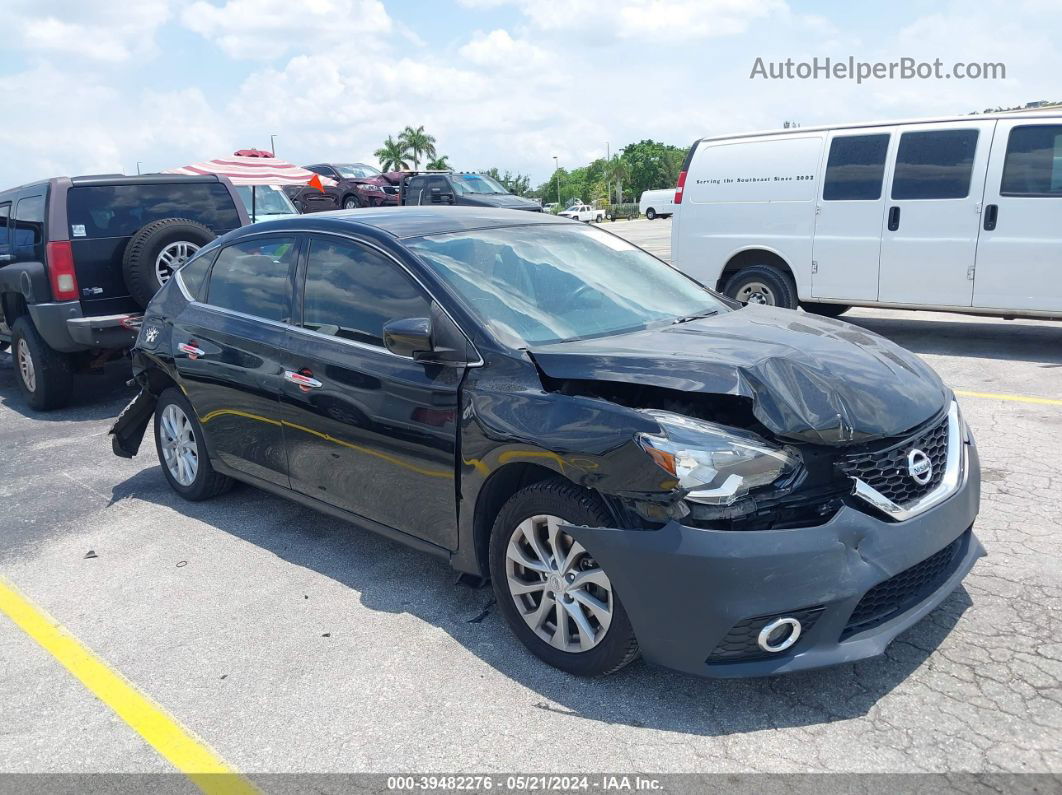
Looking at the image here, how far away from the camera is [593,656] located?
3.20 m

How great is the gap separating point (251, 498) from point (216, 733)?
8.31ft

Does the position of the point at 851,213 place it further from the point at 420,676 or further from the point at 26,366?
the point at 26,366

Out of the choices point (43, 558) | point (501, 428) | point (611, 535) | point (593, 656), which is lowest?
point (43, 558)

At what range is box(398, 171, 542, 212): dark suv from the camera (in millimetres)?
20766

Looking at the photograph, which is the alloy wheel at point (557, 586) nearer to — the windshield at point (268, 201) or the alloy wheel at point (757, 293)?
the alloy wheel at point (757, 293)

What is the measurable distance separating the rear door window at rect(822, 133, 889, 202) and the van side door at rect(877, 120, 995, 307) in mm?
155

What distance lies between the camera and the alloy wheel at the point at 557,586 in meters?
3.16

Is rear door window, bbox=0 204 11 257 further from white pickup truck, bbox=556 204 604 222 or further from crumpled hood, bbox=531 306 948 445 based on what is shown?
white pickup truck, bbox=556 204 604 222

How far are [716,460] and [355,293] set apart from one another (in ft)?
6.63

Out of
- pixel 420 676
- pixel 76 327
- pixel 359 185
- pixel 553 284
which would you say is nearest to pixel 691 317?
pixel 553 284

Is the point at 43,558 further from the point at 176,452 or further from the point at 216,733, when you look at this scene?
the point at 216,733

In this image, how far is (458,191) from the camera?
20938 millimetres

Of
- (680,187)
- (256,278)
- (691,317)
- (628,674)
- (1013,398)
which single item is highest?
(680,187)

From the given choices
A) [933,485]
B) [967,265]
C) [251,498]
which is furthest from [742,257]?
[933,485]
